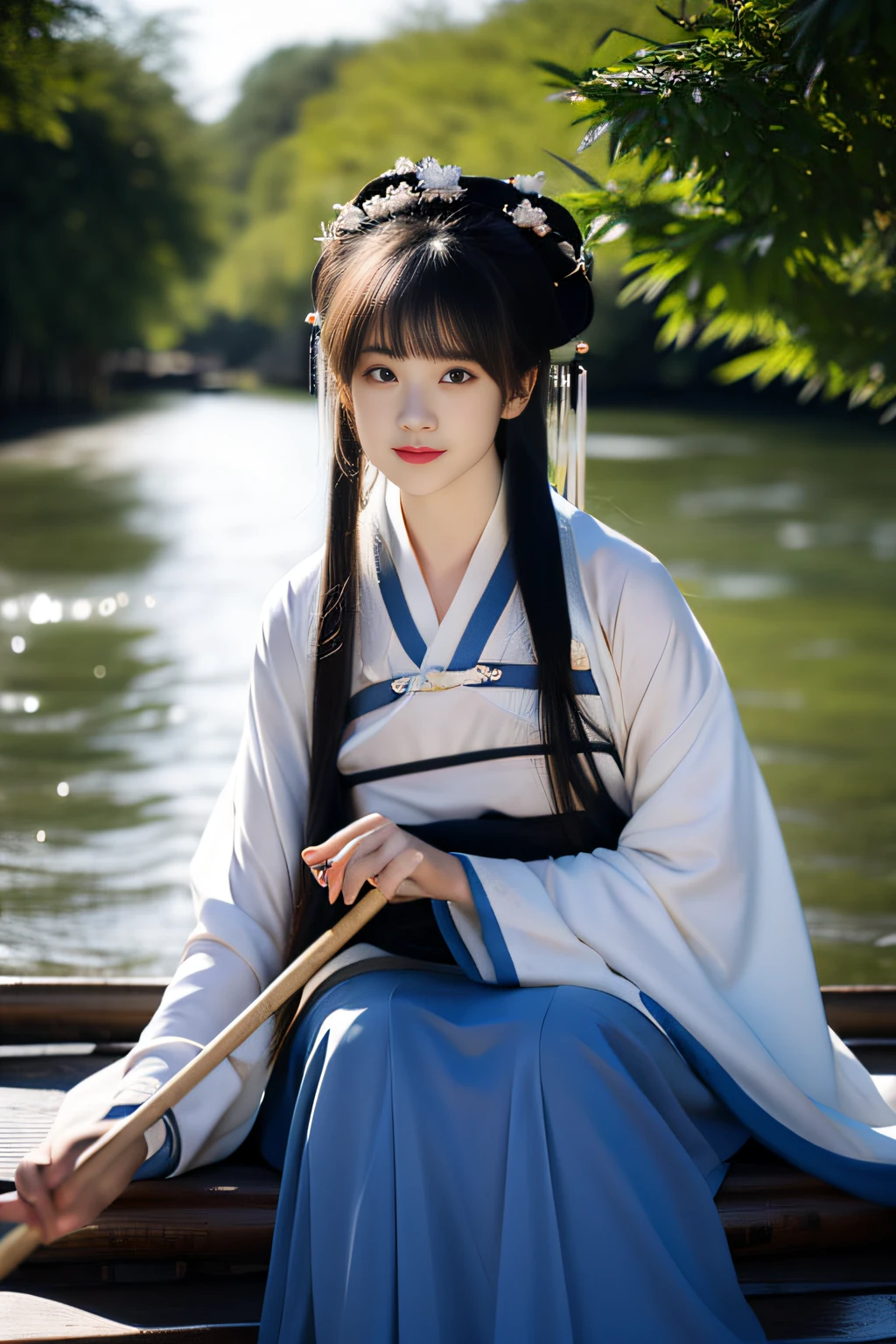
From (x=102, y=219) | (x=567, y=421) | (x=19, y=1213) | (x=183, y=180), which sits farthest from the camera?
(x=183, y=180)

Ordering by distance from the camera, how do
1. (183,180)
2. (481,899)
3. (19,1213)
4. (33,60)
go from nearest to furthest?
(19,1213), (481,899), (33,60), (183,180)

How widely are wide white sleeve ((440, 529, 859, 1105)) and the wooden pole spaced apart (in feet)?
0.59

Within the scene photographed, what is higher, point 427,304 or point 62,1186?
point 427,304

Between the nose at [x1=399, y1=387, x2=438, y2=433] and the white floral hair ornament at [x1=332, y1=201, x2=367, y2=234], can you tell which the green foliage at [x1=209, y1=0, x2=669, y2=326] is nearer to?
the white floral hair ornament at [x1=332, y1=201, x2=367, y2=234]

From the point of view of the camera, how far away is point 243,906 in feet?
6.27

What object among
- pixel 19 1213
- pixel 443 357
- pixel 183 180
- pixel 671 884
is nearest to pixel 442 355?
pixel 443 357

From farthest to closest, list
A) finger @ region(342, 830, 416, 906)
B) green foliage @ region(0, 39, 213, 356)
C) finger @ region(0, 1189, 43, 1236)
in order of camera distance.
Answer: green foliage @ region(0, 39, 213, 356) < finger @ region(342, 830, 416, 906) < finger @ region(0, 1189, 43, 1236)

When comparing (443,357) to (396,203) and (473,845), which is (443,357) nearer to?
(396,203)

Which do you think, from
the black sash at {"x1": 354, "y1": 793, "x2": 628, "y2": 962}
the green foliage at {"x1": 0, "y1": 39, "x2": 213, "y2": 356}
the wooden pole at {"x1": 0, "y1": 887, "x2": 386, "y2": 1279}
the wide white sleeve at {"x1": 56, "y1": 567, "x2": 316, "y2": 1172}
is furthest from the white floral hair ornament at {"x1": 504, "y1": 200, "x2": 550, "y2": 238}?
the green foliage at {"x1": 0, "y1": 39, "x2": 213, "y2": 356}

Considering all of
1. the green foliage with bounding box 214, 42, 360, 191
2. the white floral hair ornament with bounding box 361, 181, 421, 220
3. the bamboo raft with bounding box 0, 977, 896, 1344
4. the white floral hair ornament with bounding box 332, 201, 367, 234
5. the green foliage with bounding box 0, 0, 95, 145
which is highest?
the green foliage with bounding box 214, 42, 360, 191

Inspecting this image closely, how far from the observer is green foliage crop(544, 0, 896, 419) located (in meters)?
2.14

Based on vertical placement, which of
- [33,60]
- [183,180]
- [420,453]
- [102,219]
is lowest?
[420,453]

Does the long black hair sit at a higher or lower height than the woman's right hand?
higher

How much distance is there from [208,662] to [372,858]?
5703mm
